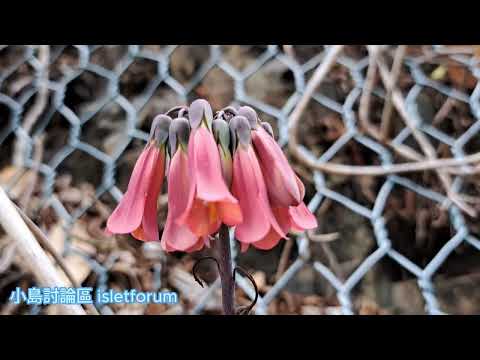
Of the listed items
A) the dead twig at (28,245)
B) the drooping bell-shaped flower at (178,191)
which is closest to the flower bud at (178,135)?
the drooping bell-shaped flower at (178,191)

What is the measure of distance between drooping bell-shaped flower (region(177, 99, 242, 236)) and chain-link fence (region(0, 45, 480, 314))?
304 mm

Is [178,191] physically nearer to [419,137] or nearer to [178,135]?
[178,135]

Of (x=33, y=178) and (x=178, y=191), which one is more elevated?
(x=33, y=178)

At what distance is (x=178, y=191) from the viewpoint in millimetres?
418

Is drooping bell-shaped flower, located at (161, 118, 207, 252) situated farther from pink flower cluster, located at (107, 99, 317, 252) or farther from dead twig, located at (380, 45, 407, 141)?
dead twig, located at (380, 45, 407, 141)

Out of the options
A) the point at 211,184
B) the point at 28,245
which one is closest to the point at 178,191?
the point at 211,184

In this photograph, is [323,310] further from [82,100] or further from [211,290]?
[82,100]

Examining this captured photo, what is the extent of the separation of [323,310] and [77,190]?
0.35 metres

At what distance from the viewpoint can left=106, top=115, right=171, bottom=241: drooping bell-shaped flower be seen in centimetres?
44

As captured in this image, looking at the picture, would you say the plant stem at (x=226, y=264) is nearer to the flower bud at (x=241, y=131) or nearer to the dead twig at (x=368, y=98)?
the flower bud at (x=241, y=131)

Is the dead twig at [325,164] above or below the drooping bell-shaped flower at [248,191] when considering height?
above

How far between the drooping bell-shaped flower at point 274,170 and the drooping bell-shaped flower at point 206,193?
0.11 feet

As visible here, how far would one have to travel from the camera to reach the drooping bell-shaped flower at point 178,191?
41 centimetres

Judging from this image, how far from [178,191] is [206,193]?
0.11ft
